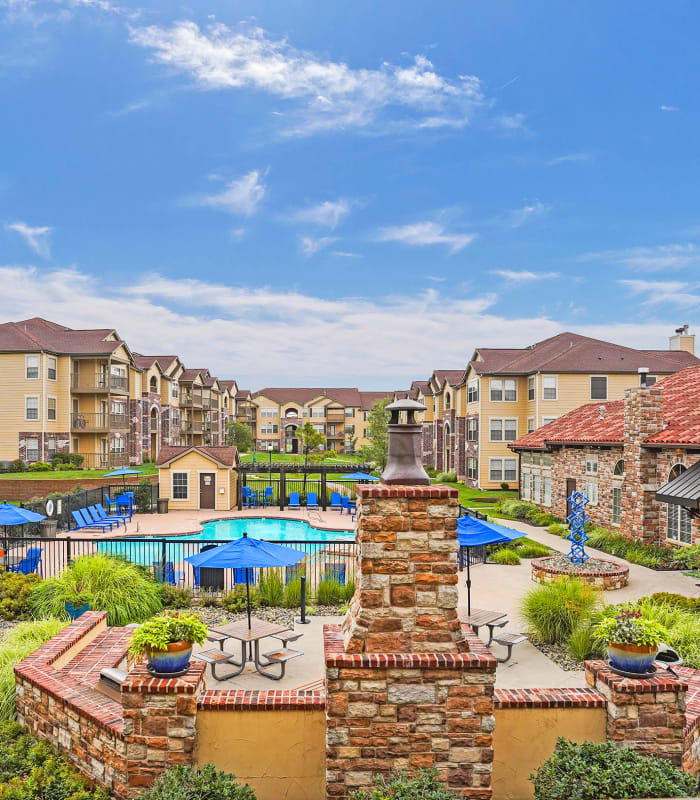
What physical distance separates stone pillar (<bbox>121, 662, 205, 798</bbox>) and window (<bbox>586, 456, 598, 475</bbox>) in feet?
66.3

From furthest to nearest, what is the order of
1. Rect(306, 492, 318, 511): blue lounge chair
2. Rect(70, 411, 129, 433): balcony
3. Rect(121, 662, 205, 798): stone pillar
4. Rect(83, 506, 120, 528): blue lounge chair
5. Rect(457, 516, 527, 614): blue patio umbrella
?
Rect(70, 411, 129, 433): balcony < Rect(306, 492, 318, 511): blue lounge chair < Rect(83, 506, 120, 528): blue lounge chair < Rect(457, 516, 527, 614): blue patio umbrella < Rect(121, 662, 205, 798): stone pillar

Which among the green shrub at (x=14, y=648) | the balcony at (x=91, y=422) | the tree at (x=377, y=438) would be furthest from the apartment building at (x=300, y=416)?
the green shrub at (x=14, y=648)

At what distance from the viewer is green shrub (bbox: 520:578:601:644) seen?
10.1 m

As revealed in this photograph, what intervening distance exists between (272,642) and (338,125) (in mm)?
28698

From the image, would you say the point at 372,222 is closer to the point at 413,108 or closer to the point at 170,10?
the point at 413,108

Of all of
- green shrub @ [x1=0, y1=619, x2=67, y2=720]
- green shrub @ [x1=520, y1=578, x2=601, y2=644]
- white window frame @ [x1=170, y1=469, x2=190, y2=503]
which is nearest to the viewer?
green shrub @ [x1=0, y1=619, x2=67, y2=720]

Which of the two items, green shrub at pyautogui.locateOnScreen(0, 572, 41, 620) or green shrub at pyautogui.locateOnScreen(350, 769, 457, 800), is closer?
green shrub at pyautogui.locateOnScreen(350, 769, 457, 800)

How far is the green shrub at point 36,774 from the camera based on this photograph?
18.9 feet

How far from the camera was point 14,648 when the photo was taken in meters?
8.42

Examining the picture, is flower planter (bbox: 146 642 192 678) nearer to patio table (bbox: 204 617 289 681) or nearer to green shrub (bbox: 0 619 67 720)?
patio table (bbox: 204 617 289 681)

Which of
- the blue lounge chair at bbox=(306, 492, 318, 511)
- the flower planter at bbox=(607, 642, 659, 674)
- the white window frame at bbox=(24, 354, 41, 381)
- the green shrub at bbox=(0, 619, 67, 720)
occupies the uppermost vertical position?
the white window frame at bbox=(24, 354, 41, 381)

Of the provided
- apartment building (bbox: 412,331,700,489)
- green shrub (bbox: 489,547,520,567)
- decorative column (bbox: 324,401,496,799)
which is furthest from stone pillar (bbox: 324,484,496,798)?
apartment building (bbox: 412,331,700,489)

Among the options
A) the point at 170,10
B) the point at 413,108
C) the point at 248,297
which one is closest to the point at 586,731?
the point at 170,10

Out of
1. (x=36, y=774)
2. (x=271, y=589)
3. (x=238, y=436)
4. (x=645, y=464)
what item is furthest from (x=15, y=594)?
(x=238, y=436)
